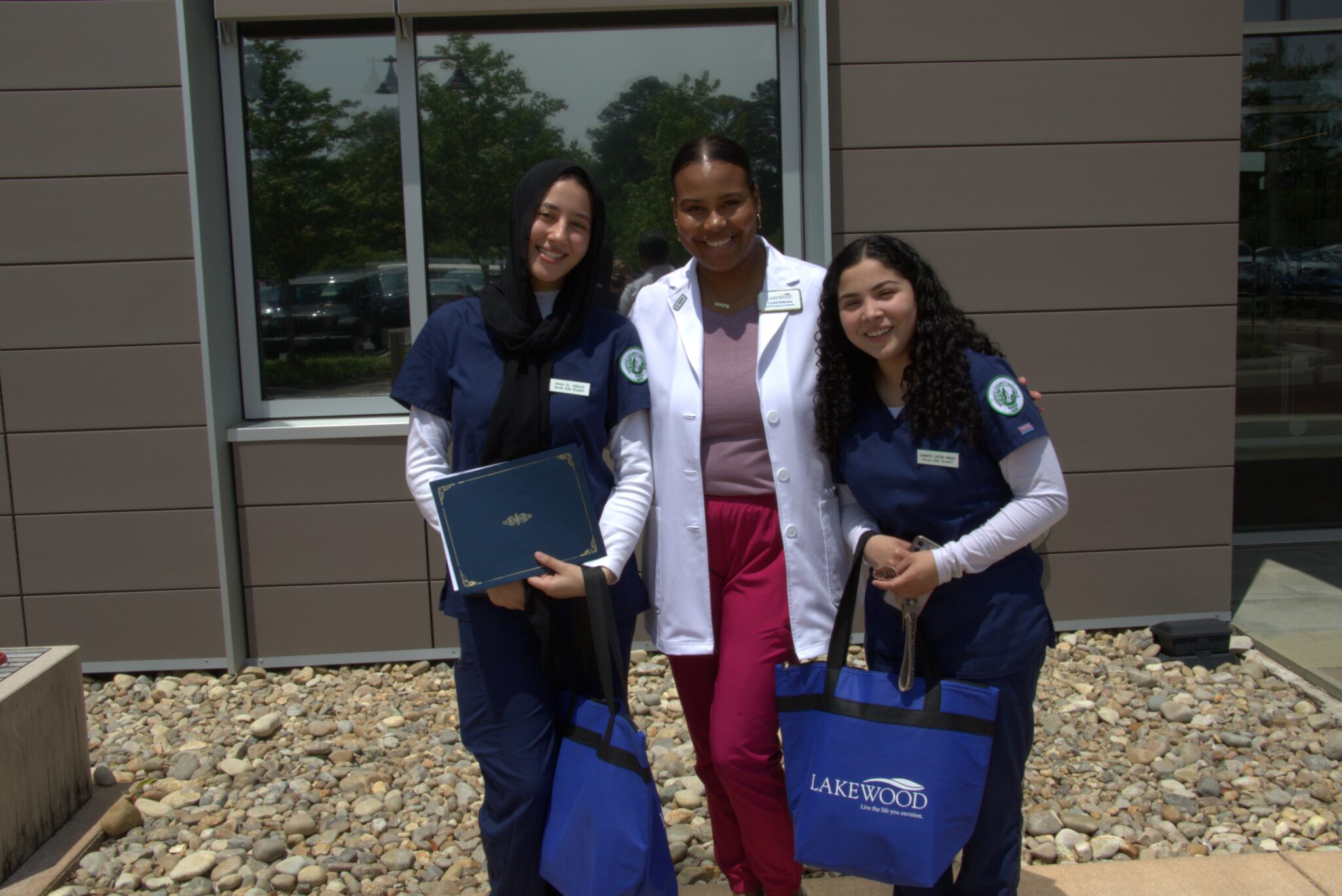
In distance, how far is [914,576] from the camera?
78.8 inches

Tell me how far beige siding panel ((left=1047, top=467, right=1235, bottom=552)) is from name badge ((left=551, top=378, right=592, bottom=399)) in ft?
10.6

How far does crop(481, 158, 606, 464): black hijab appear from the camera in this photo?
6.94 ft

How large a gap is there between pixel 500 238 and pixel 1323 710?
3983 mm

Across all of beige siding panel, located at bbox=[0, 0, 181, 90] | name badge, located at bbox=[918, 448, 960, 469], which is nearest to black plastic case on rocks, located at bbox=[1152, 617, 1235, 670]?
name badge, located at bbox=[918, 448, 960, 469]

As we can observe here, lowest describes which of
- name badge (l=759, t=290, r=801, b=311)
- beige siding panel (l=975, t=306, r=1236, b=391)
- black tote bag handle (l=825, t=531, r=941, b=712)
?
black tote bag handle (l=825, t=531, r=941, b=712)

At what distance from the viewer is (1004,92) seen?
454cm

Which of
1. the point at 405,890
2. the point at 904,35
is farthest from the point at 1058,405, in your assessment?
the point at 405,890

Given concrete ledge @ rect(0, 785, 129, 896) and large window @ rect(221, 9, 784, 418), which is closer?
concrete ledge @ rect(0, 785, 129, 896)

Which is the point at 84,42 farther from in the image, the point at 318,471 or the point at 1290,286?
the point at 1290,286

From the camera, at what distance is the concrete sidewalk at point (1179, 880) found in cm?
271

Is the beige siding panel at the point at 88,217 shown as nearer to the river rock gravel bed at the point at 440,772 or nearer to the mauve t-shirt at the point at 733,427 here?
the river rock gravel bed at the point at 440,772

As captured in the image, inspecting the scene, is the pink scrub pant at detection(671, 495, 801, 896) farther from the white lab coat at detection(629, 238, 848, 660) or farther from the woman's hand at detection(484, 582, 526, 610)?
the woman's hand at detection(484, 582, 526, 610)

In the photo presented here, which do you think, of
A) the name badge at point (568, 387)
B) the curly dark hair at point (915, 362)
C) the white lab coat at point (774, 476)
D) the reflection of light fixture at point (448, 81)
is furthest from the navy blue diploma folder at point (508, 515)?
the reflection of light fixture at point (448, 81)

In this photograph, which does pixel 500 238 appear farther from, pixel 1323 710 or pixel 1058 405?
pixel 1323 710
